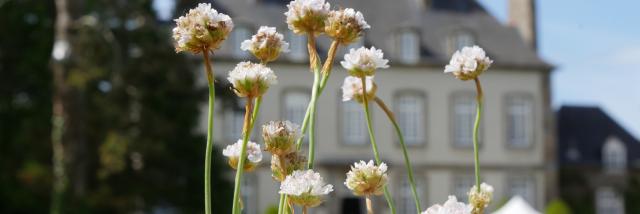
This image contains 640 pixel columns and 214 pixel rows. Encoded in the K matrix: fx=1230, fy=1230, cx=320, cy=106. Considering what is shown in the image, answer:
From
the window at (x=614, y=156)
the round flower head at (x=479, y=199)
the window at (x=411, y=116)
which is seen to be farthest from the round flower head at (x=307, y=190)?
the window at (x=614, y=156)

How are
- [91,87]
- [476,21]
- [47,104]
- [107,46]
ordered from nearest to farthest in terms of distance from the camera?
[107,46] < [91,87] < [47,104] < [476,21]

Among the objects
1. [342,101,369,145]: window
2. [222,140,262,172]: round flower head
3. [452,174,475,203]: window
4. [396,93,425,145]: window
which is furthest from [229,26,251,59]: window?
[222,140,262,172]: round flower head

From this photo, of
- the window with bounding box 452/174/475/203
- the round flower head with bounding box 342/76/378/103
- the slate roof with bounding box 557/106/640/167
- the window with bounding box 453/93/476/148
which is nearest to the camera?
the round flower head with bounding box 342/76/378/103

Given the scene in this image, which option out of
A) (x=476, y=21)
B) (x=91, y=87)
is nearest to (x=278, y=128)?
(x=91, y=87)

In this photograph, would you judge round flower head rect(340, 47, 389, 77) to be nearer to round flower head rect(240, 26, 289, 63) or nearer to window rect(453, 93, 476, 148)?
round flower head rect(240, 26, 289, 63)

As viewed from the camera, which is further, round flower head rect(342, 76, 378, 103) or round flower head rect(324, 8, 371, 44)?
round flower head rect(342, 76, 378, 103)

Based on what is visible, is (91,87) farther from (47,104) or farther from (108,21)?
(47,104)
